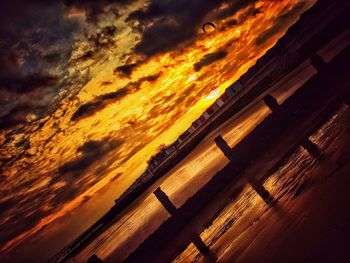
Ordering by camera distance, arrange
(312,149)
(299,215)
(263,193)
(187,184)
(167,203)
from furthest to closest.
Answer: (187,184) → (167,203) → (312,149) → (263,193) → (299,215)

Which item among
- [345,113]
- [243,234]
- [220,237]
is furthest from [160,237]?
[345,113]

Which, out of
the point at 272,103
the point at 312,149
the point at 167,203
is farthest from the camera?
the point at 272,103

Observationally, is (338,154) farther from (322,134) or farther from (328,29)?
(328,29)

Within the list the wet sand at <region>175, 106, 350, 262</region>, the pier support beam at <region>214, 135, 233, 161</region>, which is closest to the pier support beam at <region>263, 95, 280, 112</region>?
the wet sand at <region>175, 106, 350, 262</region>

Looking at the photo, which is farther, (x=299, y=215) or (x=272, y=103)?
(x=272, y=103)

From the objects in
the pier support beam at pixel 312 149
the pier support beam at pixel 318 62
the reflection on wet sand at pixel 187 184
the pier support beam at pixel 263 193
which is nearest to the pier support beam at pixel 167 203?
the pier support beam at pixel 263 193

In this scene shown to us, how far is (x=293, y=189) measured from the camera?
5336mm

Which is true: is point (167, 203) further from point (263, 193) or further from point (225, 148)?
point (263, 193)

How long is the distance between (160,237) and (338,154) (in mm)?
4801

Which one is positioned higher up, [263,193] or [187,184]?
[263,193]

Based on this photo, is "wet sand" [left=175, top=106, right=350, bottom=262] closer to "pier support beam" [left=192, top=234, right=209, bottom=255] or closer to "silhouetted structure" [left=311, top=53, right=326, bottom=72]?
"pier support beam" [left=192, top=234, right=209, bottom=255]

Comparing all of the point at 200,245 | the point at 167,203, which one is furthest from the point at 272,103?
the point at 200,245

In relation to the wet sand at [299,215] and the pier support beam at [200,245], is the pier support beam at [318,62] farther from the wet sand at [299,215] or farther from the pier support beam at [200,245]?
the pier support beam at [200,245]

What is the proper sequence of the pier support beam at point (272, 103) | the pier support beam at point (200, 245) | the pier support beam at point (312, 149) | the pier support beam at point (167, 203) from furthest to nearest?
1. the pier support beam at point (272, 103)
2. the pier support beam at point (167, 203)
3. the pier support beam at point (200, 245)
4. the pier support beam at point (312, 149)
